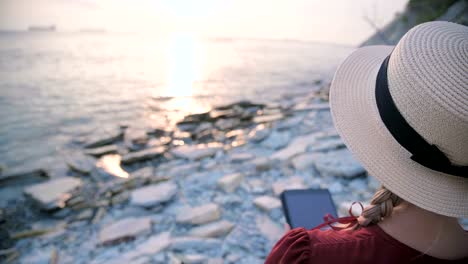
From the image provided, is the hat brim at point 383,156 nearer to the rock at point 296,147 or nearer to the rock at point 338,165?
the rock at point 338,165

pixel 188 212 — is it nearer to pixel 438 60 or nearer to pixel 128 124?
pixel 438 60

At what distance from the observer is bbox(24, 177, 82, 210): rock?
12.2 feet

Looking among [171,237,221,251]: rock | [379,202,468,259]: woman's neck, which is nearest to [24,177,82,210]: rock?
[171,237,221,251]: rock

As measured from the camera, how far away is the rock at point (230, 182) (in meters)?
3.96

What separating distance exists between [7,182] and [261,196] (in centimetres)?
336

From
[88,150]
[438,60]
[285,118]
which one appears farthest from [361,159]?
[285,118]

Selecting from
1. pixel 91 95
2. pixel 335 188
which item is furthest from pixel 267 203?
pixel 91 95

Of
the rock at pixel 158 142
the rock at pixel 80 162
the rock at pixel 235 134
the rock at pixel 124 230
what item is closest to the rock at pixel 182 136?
the rock at pixel 158 142

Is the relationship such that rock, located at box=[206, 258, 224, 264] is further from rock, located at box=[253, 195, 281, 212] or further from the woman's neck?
the woman's neck

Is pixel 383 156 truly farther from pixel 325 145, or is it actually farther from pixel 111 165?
pixel 111 165

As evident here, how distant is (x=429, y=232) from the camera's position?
1.10 metres

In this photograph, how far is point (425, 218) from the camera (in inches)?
44.3

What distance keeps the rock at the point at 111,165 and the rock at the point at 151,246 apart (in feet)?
5.49

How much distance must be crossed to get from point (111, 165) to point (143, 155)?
0.48 meters
